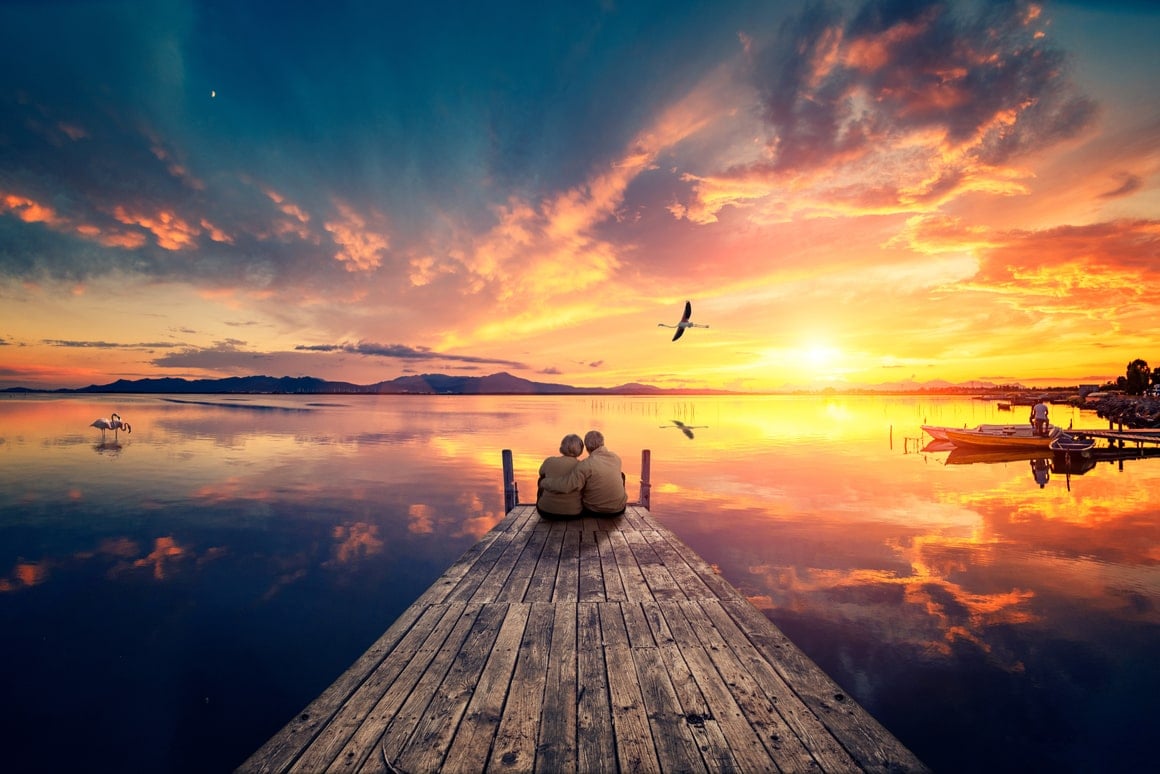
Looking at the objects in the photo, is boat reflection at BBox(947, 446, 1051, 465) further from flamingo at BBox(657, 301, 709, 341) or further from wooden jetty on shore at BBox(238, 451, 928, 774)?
wooden jetty on shore at BBox(238, 451, 928, 774)

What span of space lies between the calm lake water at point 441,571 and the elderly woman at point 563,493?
3946mm

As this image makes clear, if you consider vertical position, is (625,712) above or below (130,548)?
above

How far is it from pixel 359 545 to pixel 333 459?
18716 millimetres

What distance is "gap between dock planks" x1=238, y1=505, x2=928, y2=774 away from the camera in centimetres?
330

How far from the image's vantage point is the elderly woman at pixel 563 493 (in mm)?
10250

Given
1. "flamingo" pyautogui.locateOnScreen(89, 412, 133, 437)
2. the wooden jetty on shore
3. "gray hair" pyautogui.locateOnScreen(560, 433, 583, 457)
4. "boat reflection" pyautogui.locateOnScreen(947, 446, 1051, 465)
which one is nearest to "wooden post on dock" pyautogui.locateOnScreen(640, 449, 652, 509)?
"gray hair" pyautogui.locateOnScreen(560, 433, 583, 457)

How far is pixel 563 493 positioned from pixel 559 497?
0.14 meters

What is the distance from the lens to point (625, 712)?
12.5 feet

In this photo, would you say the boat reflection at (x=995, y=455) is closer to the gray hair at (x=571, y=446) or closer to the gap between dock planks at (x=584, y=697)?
the gray hair at (x=571, y=446)

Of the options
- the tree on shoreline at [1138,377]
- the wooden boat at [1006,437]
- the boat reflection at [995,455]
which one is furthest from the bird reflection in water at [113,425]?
the tree on shoreline at [1138,377]

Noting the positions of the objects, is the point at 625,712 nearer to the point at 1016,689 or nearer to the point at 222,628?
the point at 1016,689

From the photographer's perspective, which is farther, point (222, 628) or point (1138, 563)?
point (1138, 563)

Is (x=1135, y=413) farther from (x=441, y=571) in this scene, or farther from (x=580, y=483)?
(x=441, y=571)

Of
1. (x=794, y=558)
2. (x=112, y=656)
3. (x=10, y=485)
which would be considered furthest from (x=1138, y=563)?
(x=10, y=485)
